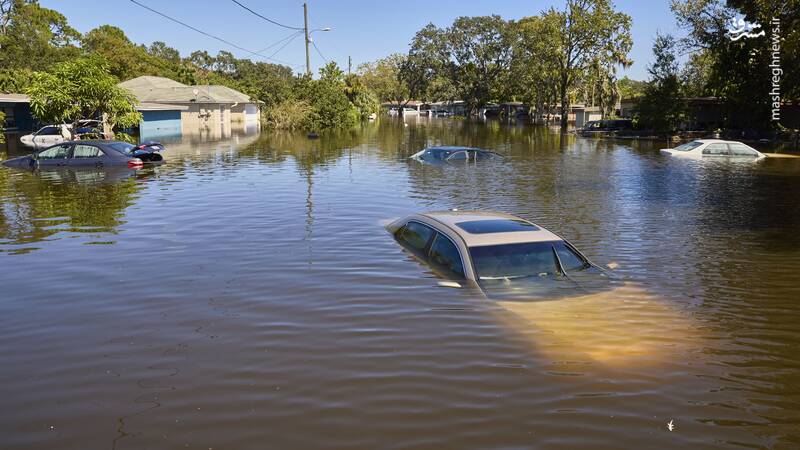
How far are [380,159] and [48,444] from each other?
2761 centimetres

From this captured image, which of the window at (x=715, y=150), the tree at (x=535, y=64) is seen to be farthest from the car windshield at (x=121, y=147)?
the tree at (x=535, y=64)

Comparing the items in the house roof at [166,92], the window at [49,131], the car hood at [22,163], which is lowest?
the car hood at [22,163]

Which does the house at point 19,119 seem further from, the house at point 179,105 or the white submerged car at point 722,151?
the white submerged car at point 722,151

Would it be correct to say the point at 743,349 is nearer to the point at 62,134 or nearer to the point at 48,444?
the point at 48,444

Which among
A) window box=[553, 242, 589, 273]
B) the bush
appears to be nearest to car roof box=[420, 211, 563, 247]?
window box=[553, 242, 589, 273]

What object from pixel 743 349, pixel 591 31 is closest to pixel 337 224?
pixel 743 349

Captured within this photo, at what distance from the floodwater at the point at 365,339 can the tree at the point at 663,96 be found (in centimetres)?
3905

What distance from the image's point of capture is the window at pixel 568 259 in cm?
862

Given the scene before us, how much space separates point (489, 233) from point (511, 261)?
494mm

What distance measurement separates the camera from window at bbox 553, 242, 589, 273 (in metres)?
8.62

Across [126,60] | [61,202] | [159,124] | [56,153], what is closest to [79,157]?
[56,153]

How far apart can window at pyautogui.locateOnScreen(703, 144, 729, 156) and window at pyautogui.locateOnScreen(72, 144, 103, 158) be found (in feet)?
90.0

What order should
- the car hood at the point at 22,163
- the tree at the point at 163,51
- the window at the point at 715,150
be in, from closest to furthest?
the car hood at the point at 22,163, the window at the point at 715,150, the tree at the point at 163,51

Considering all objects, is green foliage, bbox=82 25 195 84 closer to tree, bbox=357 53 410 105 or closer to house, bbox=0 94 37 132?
Result: house, bbox=0 94 37 132
